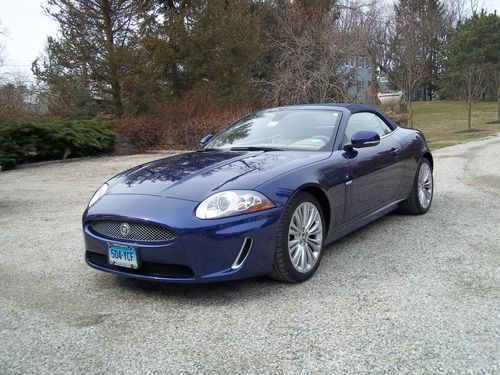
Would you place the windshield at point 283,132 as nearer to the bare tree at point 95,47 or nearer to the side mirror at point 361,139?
the side mirror at point 361,139

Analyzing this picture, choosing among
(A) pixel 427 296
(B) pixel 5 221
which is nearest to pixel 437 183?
(A) pixel 427 296

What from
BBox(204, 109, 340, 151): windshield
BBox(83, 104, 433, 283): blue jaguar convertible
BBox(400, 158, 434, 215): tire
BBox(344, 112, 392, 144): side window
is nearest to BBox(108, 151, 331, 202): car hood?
BBox(83, 104, 433, 283): blue jaguar convertible

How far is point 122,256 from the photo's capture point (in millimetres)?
3568

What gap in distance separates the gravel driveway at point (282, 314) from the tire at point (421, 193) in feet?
1.90

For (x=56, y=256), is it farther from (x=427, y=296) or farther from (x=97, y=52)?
(x=97, y=52)

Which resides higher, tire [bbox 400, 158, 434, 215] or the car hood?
the car hood

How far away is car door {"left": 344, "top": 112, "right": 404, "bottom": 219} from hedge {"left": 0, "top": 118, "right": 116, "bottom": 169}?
11547 mm

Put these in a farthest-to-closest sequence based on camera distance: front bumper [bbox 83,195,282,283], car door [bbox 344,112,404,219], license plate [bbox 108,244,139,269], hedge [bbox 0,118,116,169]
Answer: hedge [bbox 0,118,116,169] < car door [bbox 344,112,404,219] < license plate [bbox 108,244,139,269] < front bumper [bbox 83,195,282,283]

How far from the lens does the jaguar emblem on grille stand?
3537 millimetres

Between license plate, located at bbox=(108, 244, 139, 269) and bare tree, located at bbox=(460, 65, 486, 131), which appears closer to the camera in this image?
license plate, located at bbox=(108, 244, 139, 269)

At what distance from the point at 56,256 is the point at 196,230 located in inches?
83.6

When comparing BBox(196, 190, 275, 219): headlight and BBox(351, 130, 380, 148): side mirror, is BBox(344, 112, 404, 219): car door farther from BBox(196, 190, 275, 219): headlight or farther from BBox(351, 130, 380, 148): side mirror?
BBox(196, 190, 275, 219): headlight

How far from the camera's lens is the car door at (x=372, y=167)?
4.55m

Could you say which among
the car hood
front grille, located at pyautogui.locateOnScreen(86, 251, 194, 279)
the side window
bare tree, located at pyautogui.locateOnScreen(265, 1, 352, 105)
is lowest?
front grille, located at pyautogui.locateOnScreen(86, 251, 194, 279)
